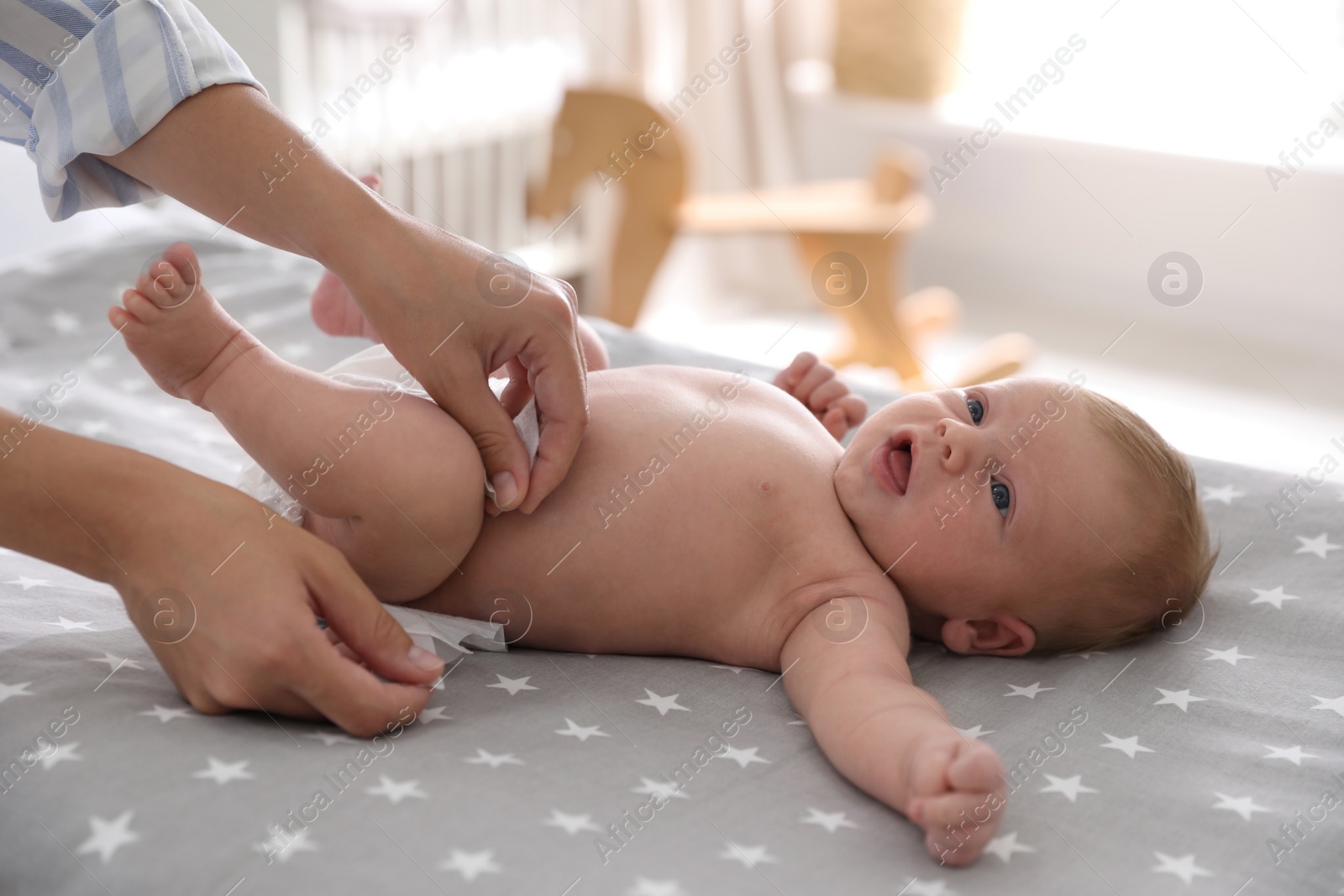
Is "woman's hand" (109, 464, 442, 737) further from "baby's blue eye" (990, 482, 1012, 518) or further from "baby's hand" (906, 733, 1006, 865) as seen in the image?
"baby's blue eye" (990, 482, 1012, 518)

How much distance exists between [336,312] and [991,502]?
0.73m

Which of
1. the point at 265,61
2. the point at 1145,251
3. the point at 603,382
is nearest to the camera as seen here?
the point at 603,382

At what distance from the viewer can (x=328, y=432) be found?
890mm

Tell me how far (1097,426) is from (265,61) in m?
2.00

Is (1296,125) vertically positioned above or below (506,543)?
above

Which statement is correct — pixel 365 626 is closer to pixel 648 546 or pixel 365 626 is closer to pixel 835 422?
pixel 648 546

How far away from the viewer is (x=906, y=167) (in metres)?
2.94

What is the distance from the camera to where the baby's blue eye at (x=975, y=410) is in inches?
45.0

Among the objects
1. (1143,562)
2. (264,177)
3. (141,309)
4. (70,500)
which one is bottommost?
(1143,562)

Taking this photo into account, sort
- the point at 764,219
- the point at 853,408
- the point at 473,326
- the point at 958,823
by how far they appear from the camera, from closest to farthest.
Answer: the point at 958,823 < the point at 473,326 < the point at 853,408 < the point at 764,219

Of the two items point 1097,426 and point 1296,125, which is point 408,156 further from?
point 1296,125

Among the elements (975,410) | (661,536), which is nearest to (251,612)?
(661,536)

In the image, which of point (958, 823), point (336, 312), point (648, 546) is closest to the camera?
point (958, 823)

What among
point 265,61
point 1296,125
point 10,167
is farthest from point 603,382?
point 1296,125
